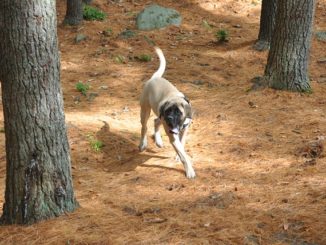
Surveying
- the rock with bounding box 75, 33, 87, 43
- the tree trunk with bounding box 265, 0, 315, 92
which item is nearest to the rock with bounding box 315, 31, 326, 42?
the tree trunk with bounding box 265, 0, 315, 92

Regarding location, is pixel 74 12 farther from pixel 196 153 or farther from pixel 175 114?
pixel 175 114

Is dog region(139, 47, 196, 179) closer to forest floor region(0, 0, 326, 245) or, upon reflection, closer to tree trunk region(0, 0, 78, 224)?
forest floor region(0, 0, 326, 245)

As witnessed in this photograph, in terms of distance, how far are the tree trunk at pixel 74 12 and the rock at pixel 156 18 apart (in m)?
1.69

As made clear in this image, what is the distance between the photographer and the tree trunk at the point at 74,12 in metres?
12.8

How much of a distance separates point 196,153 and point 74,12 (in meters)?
8.08

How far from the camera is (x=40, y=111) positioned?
159 inches

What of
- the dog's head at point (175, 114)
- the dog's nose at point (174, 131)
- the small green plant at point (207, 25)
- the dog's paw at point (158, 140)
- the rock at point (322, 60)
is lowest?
the dog's paw at point (158, 140)

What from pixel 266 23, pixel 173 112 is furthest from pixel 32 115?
pixel 266 23

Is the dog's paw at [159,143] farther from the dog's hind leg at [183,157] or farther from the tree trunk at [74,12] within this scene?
the tree trunk at [74,12]

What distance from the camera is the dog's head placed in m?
5.54

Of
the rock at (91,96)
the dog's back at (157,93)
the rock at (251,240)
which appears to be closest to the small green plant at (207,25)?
the rock at (91,96)

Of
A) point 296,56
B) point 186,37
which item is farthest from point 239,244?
point 186,37

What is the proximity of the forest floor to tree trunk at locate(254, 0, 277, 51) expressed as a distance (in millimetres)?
325

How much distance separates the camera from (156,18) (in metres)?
13.1
